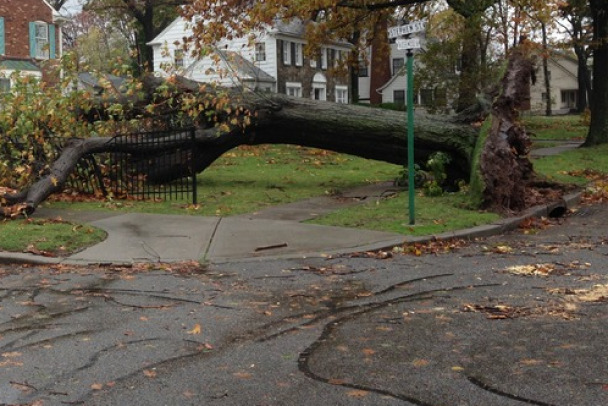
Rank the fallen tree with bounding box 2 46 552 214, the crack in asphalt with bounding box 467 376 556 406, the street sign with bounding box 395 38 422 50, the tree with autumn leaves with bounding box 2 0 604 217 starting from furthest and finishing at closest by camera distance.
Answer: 1. the fallen tree with bounding box 2 46 552 214
2. the tree with autumn leaves with bounding box 2 0 604 217
3. the street sign with bounding box 395 38 422 50
4. the crack in asphalt with bounding box 467 376 556 406

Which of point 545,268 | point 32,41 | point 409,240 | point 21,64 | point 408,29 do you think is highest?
point 32,41

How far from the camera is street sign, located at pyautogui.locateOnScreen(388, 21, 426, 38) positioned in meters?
9.45

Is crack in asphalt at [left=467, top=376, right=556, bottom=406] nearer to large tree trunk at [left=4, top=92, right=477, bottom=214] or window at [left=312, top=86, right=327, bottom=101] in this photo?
large tree trunk at [left=4, top=92, right=477, bottom=214]

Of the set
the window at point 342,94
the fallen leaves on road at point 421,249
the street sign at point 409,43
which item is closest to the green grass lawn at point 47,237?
the fallen leaves on road at point 421,249

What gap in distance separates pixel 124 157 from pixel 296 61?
110 ft

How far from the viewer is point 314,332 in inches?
219

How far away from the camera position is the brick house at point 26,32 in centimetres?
3581

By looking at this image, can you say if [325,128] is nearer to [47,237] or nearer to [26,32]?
[47,237]

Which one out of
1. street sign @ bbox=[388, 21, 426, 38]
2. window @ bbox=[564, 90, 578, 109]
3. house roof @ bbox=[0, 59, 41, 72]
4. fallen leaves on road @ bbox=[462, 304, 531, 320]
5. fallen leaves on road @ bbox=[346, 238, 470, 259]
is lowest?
fallen leaves on road @ bbox=[462, 304, 531, 320]

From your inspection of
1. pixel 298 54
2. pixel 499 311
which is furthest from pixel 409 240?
pixel 298 54

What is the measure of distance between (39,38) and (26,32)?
91 cm

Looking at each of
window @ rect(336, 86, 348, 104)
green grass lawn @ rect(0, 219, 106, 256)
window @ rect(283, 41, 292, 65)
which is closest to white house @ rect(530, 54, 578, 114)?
window @ rect(336, 86, 348, 104)

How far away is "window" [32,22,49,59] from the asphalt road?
31.8 meters

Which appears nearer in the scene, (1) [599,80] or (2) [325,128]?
(2) [325,128]
